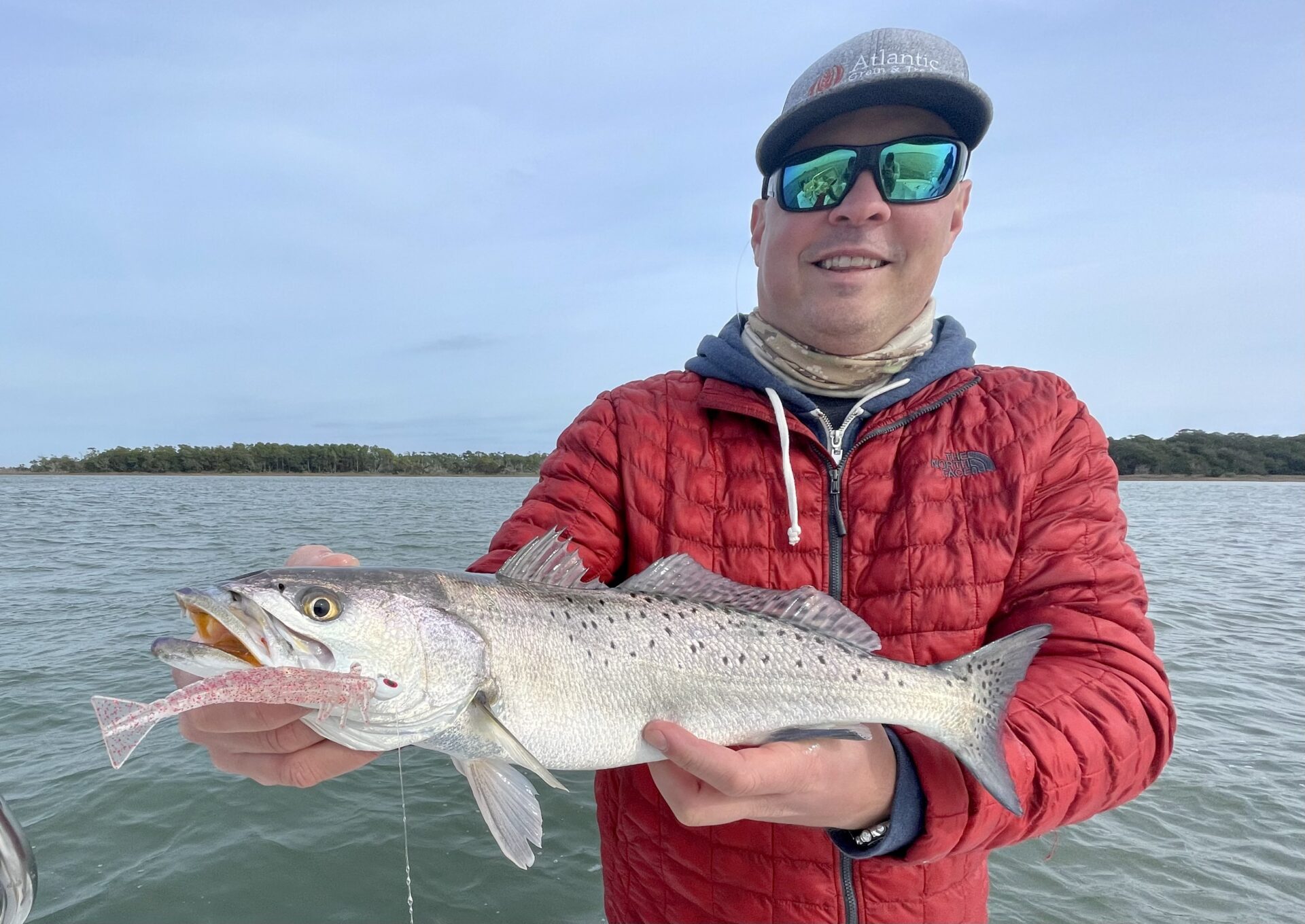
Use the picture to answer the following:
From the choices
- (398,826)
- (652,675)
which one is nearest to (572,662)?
(652,675)

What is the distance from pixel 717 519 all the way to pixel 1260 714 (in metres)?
10.9

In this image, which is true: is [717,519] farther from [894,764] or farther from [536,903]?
[536,903]

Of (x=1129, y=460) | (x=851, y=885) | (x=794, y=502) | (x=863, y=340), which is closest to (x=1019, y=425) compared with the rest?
(x=863, y=340)

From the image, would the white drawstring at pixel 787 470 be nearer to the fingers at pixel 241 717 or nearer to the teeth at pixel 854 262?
the teeth at pixel 854 262

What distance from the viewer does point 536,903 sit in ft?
17.3

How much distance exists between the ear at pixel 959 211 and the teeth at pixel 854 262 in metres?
0.44

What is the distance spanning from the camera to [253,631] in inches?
82.6

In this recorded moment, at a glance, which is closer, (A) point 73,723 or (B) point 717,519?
(B) point 717,519

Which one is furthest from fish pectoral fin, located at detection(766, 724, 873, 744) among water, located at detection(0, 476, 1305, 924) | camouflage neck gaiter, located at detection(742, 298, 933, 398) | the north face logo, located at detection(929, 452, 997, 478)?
water, located at detection(0, 476, 1305, 924)

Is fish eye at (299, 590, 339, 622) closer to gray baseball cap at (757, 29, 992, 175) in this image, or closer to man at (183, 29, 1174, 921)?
man at (183, 29, 1174, 921)

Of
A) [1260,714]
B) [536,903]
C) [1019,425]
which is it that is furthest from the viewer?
[1260,714]

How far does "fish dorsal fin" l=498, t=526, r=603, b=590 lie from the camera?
2518mm

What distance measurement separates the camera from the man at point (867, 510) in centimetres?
210

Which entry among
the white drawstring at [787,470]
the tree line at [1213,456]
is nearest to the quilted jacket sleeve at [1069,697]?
the white drawstring at [787,470]
